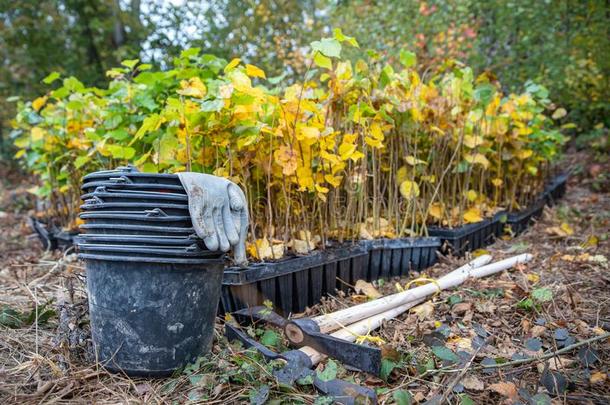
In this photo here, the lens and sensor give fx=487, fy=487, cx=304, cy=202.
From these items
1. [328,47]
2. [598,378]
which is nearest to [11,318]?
[328,47]

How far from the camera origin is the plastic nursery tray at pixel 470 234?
261 cm

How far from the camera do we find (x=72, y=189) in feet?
9.77

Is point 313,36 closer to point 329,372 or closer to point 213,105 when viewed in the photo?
point 213,105

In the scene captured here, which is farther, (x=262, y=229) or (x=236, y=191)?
(x=262, y=229)

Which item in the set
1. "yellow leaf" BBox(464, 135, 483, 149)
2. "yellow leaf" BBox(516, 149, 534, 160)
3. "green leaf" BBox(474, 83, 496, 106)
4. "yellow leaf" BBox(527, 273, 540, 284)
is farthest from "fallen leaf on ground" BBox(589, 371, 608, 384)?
"yellow leaf" BBox(516, 149, 534, 160)

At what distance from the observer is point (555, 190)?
14.6 feet

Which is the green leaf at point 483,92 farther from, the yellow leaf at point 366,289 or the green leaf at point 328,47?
the green leaf at point 328,47

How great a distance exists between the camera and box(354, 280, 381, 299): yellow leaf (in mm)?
2078

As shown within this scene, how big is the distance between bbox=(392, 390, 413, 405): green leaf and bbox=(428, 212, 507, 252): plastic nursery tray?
4.76 ft

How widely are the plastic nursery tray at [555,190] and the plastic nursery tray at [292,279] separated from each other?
8.71 feet

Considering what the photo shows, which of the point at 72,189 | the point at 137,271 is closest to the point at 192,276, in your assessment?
the point at 137,271

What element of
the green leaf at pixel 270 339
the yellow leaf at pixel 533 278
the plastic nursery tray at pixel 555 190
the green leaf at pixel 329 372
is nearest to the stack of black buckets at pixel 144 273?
the green leaf at pixel 270 339

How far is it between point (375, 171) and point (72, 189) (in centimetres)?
188

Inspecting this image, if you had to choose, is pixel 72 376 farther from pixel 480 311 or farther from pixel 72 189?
pixel 72 189
